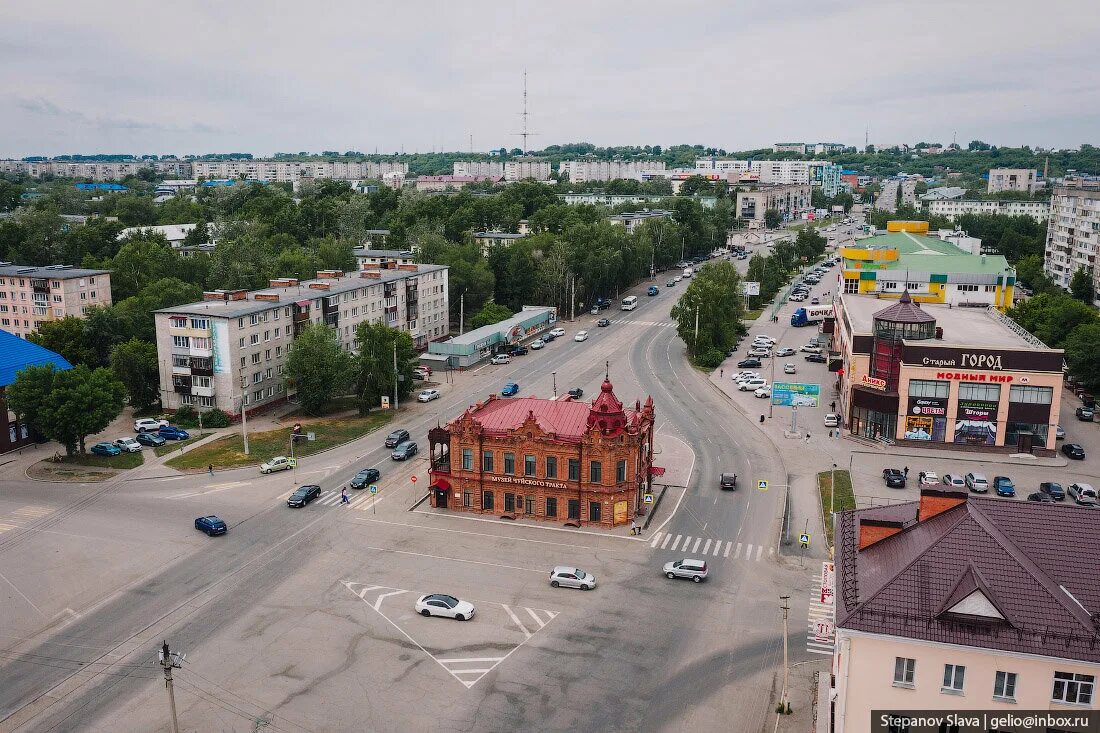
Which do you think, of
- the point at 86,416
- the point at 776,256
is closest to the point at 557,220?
the point at 776,256

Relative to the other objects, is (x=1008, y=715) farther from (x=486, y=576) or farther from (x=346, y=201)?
(x=346, y=201)

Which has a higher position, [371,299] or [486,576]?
[371,299]

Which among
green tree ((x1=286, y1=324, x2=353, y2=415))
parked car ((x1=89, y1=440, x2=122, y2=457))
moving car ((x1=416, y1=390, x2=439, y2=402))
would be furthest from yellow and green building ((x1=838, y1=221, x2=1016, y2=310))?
parked car ((x1=89, y1=440, x2=122, y2=457))

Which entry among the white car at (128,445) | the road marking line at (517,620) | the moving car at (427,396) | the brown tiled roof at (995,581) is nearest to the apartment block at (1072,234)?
the moving car at (427,396)

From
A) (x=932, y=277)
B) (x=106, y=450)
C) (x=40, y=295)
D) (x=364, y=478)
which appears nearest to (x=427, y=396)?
(x=364, y=478)

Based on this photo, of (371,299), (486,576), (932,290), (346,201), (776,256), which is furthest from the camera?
(346,201)

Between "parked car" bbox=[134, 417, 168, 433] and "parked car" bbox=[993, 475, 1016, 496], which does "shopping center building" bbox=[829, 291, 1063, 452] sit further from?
"parked car" bbox=[134, 417, 168, 433]
